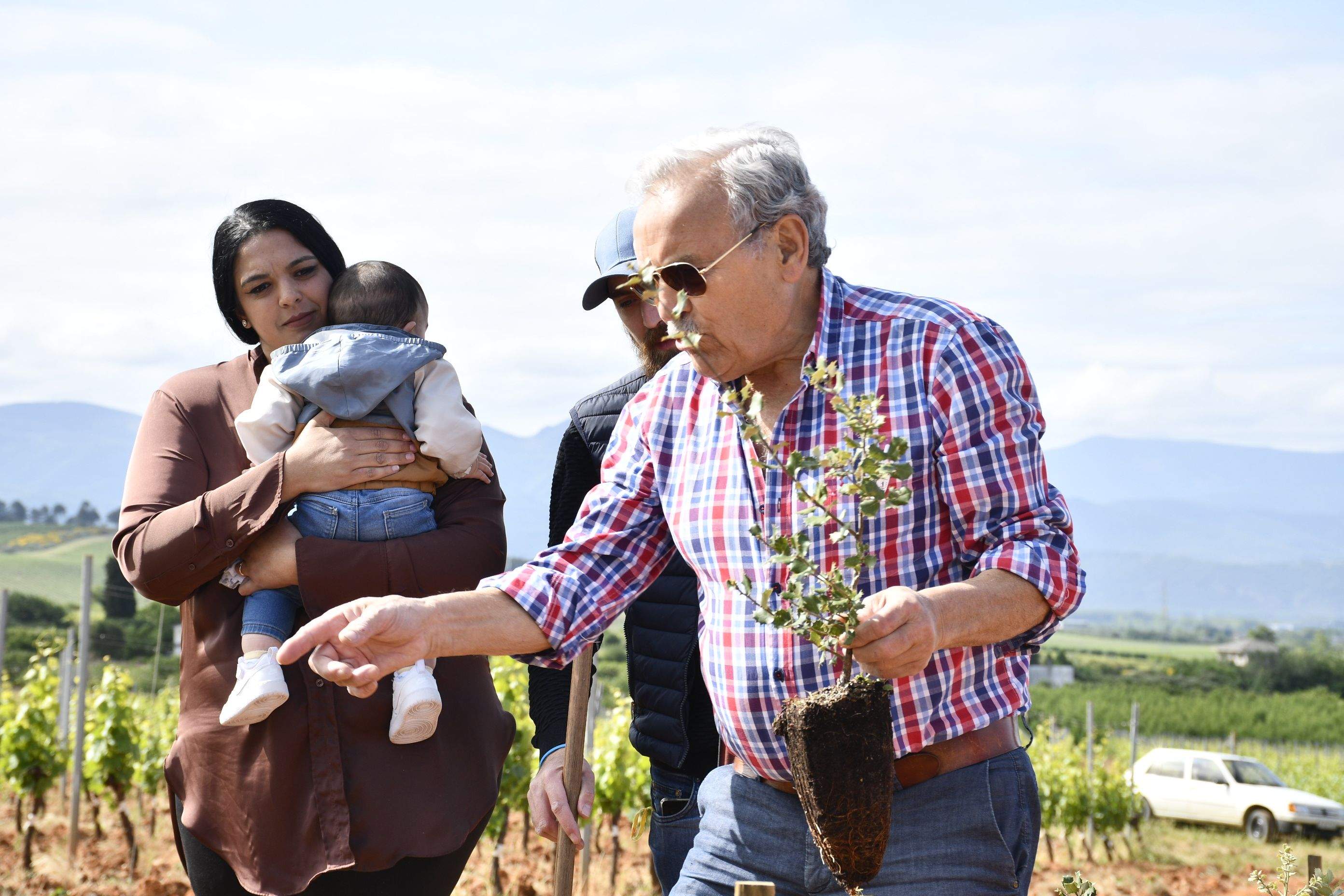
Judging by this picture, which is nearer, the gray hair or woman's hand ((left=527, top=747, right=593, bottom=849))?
the gray hair

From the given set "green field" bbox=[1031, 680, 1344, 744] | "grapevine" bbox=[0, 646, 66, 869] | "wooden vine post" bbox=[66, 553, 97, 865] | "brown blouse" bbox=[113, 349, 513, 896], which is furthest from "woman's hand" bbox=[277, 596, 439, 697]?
"green field" bbox=[1031, 680, 1344, 744]

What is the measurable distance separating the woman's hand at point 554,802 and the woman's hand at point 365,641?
2.98ft

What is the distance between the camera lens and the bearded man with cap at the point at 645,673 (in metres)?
2.80

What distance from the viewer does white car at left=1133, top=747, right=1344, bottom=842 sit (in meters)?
19.0

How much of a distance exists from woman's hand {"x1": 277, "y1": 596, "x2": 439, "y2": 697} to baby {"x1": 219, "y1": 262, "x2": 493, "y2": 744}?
72 cm

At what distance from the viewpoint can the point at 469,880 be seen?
8773 mm

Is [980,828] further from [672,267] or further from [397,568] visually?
[397,568]

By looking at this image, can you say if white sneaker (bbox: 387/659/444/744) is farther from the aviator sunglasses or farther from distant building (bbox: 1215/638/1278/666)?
distant building (bbox: 1215/638/1278/666)

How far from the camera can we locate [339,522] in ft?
8.60

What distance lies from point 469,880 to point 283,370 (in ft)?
23.0

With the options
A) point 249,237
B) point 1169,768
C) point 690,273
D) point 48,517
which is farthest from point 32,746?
point 48,517

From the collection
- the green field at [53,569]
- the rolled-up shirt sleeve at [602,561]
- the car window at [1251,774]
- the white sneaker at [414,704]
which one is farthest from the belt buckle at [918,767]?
the green field at [53,569]

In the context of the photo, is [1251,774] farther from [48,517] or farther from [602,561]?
[48,517]

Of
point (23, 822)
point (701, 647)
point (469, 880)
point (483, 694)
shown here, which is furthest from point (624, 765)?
point (701, 647)
